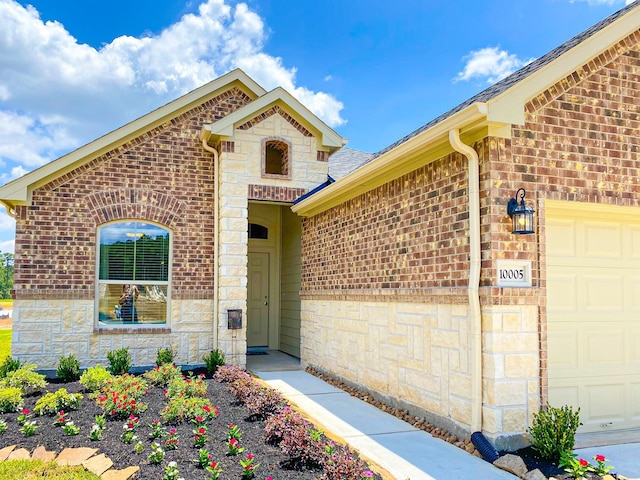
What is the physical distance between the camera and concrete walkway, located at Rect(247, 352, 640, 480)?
5.03 metres

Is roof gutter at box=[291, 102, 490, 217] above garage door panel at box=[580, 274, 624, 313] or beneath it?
above

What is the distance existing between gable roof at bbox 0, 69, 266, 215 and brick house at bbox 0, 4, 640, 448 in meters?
0.04

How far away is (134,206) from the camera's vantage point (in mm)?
10578

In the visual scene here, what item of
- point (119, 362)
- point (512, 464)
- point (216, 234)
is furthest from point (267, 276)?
point (512, 464)

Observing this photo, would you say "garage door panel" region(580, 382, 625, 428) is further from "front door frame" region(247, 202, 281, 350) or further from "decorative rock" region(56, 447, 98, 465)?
"front door frame" region(247, 202, 281, 350)

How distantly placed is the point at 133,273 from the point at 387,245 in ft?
17.5

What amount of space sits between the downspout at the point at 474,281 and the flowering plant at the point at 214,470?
2.61 m

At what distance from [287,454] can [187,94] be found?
8054 mm

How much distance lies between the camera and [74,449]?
17.6ft

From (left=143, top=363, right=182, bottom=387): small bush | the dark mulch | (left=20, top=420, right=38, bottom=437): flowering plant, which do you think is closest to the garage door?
the dark mulch

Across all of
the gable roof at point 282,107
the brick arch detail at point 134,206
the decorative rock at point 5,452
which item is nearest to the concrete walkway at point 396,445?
the decorative rock at point 5,452

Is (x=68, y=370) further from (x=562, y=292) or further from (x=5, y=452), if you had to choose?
(x=562, y=292)

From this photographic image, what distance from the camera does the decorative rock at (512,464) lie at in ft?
16.3

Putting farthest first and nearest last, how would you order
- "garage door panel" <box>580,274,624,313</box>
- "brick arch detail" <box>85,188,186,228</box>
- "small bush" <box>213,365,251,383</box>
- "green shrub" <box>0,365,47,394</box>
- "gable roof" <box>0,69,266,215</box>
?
1. "brick arch detail" <box>85,188,186,228</box>
2. "gable roof" <box>0,69,266,215</box>
3. "small bush" <box>213,365,251,383</box>
4. "green shrub" <box>0,365,47,394</box>
5. "garage door panel" <box>580,274,624,313</box>
